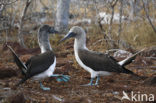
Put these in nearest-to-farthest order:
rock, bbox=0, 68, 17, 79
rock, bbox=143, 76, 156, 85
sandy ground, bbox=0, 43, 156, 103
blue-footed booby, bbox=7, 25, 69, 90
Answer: sandy ground, bbox=0, 43, 156, 103, blue-footed booby, bbox=7, 25, 69, 90, rock, bbox=143, 76, 156, 85, rock, bbox=0, 68, 17, 79

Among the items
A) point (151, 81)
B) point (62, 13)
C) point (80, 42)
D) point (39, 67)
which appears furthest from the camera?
point (62, 13)

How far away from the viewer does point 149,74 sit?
568 cm

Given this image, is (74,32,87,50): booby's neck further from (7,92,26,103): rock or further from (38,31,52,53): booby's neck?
(7,92,26,103): rock

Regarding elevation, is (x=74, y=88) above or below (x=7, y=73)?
below

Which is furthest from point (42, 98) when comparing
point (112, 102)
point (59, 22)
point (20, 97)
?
point (59, 22)

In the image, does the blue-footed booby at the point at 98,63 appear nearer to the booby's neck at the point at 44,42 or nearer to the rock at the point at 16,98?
the booby's neck at the point at 44,42

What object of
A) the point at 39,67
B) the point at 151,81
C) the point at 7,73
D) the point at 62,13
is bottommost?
the point at 151,81

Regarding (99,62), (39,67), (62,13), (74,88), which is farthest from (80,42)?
(62,13)

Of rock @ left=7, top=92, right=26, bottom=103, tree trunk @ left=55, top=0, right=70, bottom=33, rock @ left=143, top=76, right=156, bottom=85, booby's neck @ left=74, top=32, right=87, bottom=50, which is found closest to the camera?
rock @ left=7, top=92, right=26, bottom=103

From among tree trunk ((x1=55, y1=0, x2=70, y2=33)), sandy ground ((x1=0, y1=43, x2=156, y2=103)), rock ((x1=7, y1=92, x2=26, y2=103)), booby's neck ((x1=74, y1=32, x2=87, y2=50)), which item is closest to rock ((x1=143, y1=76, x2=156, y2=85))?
sandy ground ((x1=0, y1=43, x2=156, y2=103))

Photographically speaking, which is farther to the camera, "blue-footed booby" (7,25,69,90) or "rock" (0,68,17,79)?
"rock" (0,68,17,79)

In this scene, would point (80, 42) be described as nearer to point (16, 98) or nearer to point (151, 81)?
point (151, 81)

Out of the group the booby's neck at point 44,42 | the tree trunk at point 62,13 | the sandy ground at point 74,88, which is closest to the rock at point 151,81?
the sandy ground at point 74,88

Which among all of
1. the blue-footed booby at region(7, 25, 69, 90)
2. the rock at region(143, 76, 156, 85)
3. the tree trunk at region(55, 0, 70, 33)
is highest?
the tree trunk at region(55, 0, 70, 33)
